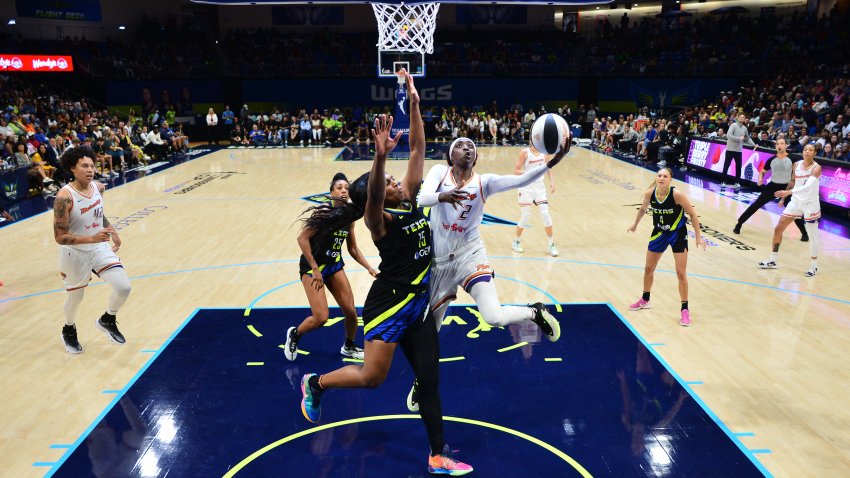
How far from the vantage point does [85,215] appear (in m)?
6.09

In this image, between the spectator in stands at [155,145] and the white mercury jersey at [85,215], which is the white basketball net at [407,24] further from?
the white mercury jersey at [85,215]

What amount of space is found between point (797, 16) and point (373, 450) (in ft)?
117

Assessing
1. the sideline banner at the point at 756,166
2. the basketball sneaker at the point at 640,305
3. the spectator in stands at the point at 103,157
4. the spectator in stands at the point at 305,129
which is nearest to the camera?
the basketball sneaker at the point at 640,305

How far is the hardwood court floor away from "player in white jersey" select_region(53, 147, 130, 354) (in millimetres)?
399

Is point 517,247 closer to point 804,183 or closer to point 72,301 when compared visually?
point 804,183

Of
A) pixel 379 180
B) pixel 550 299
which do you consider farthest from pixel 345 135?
pixel 379 180

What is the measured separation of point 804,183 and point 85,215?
8491mm

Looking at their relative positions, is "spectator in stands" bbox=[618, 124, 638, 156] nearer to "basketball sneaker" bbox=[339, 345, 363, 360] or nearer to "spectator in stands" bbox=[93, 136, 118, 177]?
"spectator in stands" bbox=[93, 136, 118, 177]

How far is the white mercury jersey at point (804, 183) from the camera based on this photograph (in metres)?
8.66

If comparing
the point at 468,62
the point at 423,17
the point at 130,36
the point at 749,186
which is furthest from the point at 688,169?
the point at 130,36

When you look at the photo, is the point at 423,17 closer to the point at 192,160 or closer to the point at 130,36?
the point at 192,160

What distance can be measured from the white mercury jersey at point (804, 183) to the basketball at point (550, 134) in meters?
5.44

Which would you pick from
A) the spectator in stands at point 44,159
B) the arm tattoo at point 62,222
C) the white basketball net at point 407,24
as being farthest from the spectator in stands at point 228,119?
the arm tattoo at point 62,222

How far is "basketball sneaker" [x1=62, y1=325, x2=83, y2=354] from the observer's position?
641 centimetres
